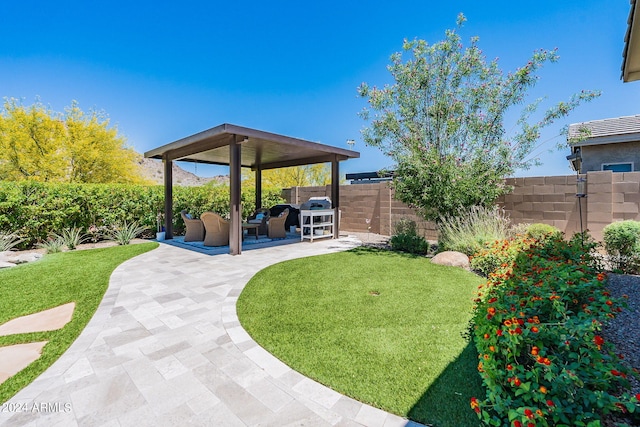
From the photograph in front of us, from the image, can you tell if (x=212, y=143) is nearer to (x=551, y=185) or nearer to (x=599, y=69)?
(x=551, y=185)

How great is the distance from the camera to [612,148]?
1127 cm

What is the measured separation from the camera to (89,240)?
9562mm

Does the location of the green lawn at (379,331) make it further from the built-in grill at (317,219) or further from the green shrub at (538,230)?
the built-in grill at (317,219)

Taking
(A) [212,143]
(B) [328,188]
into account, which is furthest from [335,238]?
(A) [212,143]

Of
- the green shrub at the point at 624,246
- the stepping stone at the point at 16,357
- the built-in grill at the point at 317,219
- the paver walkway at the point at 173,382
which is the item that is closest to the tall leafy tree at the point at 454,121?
the green shrub at the point at 624,246

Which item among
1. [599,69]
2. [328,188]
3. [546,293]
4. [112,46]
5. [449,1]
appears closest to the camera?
[546,293]

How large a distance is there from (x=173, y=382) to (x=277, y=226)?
25.7 ft

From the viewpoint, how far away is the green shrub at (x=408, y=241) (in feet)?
26.4

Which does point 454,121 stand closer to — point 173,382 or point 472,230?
point 472,230

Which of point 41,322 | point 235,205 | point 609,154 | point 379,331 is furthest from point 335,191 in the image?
point 609,154

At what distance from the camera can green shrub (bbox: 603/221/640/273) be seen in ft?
17.9

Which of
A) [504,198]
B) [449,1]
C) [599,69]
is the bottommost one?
[504,198]

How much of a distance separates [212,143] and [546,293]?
8060mm

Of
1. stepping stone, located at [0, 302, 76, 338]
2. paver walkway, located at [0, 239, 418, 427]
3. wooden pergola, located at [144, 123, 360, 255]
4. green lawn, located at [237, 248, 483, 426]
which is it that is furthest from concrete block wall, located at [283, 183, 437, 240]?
stepping stone, located at [0, 302, 76, 338]
